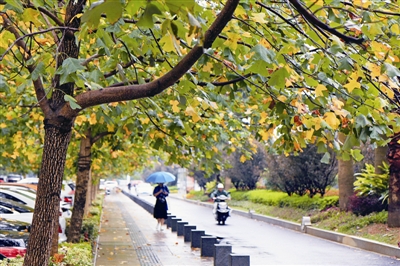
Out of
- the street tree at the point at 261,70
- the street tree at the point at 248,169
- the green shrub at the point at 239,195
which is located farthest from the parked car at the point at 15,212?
the street tree at the point at 248,169

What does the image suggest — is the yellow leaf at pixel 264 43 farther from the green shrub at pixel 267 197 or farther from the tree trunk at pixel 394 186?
the green shrub at pixel 267 197

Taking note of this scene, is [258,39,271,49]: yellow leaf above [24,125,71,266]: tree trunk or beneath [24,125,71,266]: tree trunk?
above

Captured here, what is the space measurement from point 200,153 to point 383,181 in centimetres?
1008

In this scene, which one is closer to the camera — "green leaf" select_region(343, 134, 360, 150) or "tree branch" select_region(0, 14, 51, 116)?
"green leaf" select_region(343, 134, 360, 150)

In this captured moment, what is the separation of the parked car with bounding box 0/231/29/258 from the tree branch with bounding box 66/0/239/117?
3.62m

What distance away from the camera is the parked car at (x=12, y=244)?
829cm

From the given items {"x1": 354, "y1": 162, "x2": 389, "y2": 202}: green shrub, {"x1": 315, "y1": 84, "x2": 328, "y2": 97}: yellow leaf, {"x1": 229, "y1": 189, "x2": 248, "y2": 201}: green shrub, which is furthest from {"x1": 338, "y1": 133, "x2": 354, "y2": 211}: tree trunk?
{"x1": 229, "y1": 189, "x2": 248, "y2": 201}: green shrub

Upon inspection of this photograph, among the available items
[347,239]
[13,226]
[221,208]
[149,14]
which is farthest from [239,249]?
[149,14]

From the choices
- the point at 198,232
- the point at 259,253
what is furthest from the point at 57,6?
the point at 259,253

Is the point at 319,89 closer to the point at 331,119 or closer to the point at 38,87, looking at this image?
the point at 331,119

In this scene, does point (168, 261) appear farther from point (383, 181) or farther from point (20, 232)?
point (383, 181)

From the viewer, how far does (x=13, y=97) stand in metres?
10.7

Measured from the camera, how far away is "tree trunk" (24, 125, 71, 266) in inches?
221

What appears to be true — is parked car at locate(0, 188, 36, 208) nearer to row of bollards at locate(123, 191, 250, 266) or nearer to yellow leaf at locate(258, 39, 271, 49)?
row of bollards at locate(123, 191, 250, 266)
